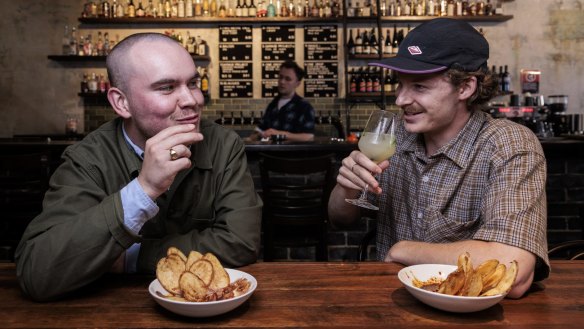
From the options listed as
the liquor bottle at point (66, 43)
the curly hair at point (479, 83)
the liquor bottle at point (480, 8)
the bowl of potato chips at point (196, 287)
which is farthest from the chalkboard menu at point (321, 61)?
the bowl of potato chips at point (196, 287)

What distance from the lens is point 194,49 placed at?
7102 millimetres

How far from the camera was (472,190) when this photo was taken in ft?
5.75

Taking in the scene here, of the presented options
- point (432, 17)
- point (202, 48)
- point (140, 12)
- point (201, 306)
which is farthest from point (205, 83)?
point (201, 306)

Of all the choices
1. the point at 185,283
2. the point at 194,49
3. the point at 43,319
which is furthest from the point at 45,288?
the point at 194,49

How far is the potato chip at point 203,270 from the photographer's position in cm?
118

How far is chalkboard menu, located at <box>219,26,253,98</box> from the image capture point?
7234 millimetres

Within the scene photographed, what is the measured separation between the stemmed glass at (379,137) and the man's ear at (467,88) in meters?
0.34

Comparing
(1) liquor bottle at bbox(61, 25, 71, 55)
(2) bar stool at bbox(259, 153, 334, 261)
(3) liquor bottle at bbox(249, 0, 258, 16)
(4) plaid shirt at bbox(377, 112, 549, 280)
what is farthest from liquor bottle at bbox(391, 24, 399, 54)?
(4) plaid shirt at bbox(377, 112, 549, 280)

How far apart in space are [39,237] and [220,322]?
21.3 inches

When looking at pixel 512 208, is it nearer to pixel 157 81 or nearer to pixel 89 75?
pixel 157 81

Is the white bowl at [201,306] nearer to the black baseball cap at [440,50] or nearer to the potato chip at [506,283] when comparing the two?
the potato chip at [506,283]

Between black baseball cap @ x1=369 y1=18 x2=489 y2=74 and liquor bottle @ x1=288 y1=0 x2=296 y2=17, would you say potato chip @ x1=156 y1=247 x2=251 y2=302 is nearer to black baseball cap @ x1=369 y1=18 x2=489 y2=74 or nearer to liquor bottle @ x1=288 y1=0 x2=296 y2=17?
black baseball cap @ x1=369 y1=18 x2=489 y2=74

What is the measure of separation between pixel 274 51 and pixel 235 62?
0.54 m

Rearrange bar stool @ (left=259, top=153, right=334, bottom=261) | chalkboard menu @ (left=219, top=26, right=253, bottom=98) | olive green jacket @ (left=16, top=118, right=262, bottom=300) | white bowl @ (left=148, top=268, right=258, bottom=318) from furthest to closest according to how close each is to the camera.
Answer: chalkboard menu @ (left=219, top=26, right=253, bottom=98)
bar stool @ (left=259, top=153, right=334, bottom=261)
olive green jacket @ (left=16, top=118, right=262, bottom=300)
white bowl @ (left=148, top=268, right=258, bottom=318)
